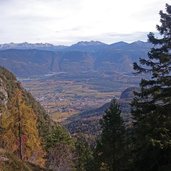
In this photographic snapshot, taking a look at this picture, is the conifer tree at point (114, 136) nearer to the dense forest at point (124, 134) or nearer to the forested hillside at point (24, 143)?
the dense forest at point (124, 134)

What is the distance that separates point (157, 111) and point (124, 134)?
1564cm

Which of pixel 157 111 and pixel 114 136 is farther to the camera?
pixel 114 136

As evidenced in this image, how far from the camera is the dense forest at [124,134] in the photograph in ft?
100

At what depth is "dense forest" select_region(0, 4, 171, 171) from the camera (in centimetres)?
3053

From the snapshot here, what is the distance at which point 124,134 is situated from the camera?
46031 millimetres

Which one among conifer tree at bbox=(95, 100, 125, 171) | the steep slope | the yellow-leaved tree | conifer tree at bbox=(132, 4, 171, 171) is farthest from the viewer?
the yellow-leaved tree

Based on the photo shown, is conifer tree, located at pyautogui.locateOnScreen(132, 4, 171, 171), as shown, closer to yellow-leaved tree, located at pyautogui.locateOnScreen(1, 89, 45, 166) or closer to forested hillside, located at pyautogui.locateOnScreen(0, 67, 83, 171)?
forested hillside, located at pyautogui.locateOnScreen(0, 67, 83, 171)

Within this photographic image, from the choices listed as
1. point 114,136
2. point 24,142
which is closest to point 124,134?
point 114,136

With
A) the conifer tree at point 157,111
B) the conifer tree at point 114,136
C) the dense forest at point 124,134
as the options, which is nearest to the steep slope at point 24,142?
the dense forest at point 124,134

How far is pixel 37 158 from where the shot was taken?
70.3 meters

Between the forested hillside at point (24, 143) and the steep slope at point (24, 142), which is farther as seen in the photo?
the forested hillside at point (24, 143)

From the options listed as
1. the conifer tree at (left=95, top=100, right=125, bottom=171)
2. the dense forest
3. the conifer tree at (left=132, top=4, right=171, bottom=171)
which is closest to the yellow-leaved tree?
the dense forest

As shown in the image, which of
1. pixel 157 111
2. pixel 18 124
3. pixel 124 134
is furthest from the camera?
pixel 18 124

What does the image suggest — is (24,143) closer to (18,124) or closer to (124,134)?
(18,124)
